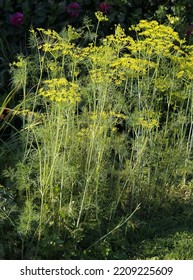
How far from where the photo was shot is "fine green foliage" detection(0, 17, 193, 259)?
175 inches

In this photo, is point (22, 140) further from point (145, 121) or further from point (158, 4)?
point (158, 4)

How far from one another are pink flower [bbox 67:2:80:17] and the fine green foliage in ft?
3.57

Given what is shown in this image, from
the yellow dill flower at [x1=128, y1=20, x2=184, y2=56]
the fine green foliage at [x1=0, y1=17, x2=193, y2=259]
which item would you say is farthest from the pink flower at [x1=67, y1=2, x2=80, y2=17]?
the yellow dill flower at [x1=128, y1=20, x2=184, y2=56]

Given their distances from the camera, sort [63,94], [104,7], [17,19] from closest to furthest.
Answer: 1. [63,94]
2. [17,19]
3. [104,7]

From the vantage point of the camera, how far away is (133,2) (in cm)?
656

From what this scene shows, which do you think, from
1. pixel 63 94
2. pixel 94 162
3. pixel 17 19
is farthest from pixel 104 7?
pixel 63 94

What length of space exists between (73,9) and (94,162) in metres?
1.86

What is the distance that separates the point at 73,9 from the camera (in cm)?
616

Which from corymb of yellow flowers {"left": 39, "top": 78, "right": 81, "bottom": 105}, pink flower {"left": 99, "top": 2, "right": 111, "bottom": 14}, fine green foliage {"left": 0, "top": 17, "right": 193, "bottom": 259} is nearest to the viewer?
corymb of yellow flowers {"left": 39, "top": 78, "right": 81, "bottom": 105}

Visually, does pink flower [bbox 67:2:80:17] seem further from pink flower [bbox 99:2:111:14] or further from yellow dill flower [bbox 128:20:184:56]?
yellow dill flower [bbox 128:20:184:56]

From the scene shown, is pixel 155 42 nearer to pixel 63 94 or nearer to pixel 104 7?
pixel 63 94

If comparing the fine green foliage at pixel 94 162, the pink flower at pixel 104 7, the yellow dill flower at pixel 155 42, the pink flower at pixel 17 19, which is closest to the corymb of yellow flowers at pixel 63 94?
the fine green foliage at pixel 94 162

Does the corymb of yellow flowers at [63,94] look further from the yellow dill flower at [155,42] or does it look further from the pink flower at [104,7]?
the pink flower at [104,7]

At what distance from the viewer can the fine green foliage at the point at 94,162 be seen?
4449mm
